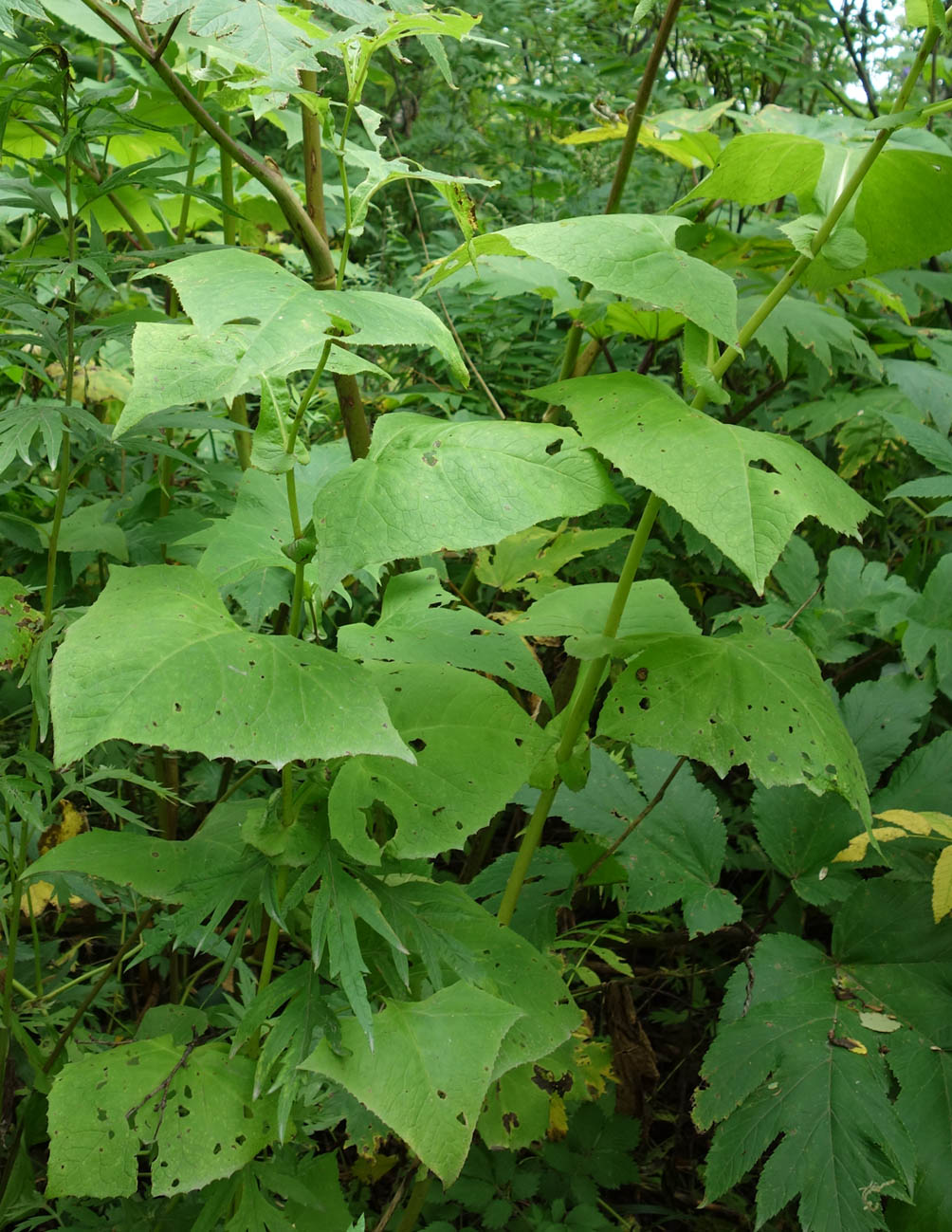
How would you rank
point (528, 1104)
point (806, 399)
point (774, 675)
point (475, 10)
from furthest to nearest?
point (475, 10) → point (806, 399) → point (528, 1104) → point (774, 675)

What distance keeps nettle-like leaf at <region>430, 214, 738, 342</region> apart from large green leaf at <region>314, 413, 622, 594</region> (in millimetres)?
169

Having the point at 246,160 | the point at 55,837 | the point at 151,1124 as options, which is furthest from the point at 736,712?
the point at 55,837

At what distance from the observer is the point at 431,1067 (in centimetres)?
93

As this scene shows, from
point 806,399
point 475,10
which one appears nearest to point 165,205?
point 806,399

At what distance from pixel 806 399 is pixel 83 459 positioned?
6.38 feet

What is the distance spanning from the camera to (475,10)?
353 cm

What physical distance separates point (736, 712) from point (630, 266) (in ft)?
1.69

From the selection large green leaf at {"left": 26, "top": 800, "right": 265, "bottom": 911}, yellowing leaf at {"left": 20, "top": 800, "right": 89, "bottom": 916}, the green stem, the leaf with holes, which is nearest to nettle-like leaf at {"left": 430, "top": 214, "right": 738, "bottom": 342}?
the green stem

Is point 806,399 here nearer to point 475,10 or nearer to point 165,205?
point 165,205

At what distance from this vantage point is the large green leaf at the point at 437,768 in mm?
980

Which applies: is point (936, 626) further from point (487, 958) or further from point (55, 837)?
point (55, 837)

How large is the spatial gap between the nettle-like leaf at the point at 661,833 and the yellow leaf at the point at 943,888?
0.89ft

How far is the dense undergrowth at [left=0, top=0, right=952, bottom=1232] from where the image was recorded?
91 centimetres

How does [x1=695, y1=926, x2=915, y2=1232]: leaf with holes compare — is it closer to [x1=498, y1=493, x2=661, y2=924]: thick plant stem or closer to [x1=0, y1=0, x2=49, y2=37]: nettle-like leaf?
[x1=498, y1=493, x2=661, y2=924]: thick plant stem
